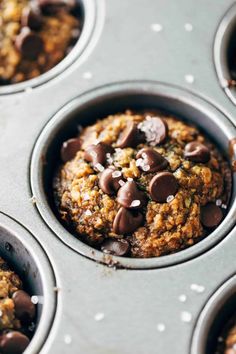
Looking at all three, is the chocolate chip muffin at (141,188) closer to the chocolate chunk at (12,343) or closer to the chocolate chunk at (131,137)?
the chocolate chunk at (131,137)

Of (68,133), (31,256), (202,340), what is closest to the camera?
(202,340)

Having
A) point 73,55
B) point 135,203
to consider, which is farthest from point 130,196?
point 73,55

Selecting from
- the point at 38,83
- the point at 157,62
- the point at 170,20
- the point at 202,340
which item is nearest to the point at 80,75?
the point at 38,83

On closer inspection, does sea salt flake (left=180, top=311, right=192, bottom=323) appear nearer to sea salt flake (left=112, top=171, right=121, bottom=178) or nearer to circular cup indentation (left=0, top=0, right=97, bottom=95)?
sea salt flake (left=112, top=171, right=121, bottom=178)

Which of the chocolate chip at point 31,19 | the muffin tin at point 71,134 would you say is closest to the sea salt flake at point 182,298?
the muffin tin at point 71,134

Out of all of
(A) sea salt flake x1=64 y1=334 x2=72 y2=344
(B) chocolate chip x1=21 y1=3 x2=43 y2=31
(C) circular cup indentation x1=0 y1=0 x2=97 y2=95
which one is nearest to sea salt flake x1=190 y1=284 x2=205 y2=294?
(A) sea salt flake x1=64 y1=334 x2=72 y2=344

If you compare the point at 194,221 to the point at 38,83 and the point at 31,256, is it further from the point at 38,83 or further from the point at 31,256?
the point at 38,83

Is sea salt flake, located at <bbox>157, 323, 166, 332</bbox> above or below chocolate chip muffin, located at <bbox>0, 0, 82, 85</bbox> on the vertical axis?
below
